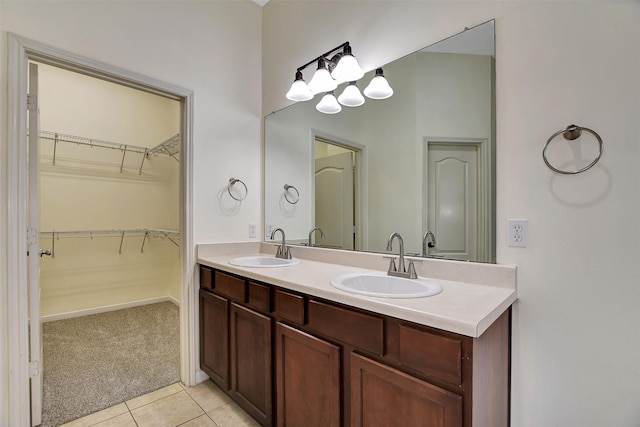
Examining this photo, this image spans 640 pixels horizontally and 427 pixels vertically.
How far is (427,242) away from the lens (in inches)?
57.7

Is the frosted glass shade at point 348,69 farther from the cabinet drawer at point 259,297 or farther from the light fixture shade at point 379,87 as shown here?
the cabinet drawer at point 259,297

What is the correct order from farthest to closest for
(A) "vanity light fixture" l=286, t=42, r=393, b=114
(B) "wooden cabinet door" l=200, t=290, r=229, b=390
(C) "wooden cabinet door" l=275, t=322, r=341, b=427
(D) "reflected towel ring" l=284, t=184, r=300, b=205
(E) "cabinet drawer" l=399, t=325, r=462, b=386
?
(D) "reflected towel ring" l=284, t=184, r=300, b=205, (B) "wooden cabinet door" l=200, t=290, r=229, b=390, (A) "vanity light fixture" l=286, t=42, r=393, b=114, (C) "wooden cabinet door" l=275, t=322, r=341, b=427, (E) "cabinet drawer" l=399, t=325, r=462, b=386

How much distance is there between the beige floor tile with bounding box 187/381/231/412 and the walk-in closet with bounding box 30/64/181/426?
0.39m

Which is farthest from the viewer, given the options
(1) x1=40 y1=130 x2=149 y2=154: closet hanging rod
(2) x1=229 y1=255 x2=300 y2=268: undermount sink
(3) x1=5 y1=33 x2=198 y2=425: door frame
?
(1) x1=40 y1=130 x2=149 y2=154: closet hanging rod

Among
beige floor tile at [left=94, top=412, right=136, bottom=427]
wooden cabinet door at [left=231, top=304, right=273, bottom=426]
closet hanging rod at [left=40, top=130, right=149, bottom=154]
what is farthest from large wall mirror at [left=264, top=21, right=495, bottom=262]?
closet hanging rod at [left=40, top=130, right=149, bottom=154]

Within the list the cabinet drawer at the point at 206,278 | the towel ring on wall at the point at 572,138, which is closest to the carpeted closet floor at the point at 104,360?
the cabinet drawer at the point at 206,278

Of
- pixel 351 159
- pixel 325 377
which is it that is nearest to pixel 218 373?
pixel 325 377

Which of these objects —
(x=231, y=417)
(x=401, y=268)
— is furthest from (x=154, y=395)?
(x=401, y=268)

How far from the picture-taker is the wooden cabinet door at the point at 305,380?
1.15 metres

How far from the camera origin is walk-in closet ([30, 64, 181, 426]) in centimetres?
270

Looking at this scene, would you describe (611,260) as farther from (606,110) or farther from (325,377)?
(325,377)

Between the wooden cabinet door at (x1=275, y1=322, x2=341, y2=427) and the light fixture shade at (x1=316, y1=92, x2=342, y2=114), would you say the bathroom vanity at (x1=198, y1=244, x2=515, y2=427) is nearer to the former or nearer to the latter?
the wooden cabinet door at (x1=275, y1=322, x2=341, y2=427)

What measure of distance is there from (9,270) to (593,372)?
251 cm

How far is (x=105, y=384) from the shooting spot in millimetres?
1959
